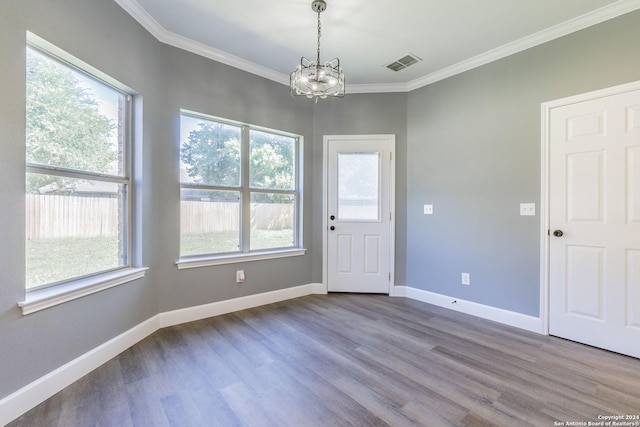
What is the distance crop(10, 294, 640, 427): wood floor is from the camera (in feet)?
5.14

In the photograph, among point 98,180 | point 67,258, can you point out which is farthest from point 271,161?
point 67,258

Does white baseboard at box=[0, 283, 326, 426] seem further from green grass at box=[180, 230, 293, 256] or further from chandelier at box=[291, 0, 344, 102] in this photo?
chandelier at box=[291, 0, 344, 102]

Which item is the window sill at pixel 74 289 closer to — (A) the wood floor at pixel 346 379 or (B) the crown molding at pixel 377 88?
(A) the wood floor at pixel 346 379

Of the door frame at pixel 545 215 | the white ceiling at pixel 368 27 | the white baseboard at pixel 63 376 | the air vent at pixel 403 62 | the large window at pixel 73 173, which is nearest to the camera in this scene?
the white baseboard at pixel 63 376

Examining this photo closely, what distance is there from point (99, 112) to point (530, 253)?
4.01 meters

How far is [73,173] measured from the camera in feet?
6.44

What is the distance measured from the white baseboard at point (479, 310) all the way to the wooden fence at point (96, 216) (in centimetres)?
214

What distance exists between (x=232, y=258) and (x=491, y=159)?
303 cm

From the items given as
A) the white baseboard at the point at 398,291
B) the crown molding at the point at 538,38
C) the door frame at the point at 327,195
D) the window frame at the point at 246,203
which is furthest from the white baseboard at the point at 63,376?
the crown molding at the point at 538,38

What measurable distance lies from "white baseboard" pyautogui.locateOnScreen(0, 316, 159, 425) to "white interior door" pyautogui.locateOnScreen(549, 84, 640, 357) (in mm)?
3762

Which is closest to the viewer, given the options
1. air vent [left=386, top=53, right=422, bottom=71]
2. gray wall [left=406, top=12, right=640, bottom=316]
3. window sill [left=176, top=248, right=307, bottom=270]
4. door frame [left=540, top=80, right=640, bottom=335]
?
gray wall [left=406, top=12, right=640, bottom=316]

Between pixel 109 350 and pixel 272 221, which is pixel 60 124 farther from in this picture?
pixel 272 221

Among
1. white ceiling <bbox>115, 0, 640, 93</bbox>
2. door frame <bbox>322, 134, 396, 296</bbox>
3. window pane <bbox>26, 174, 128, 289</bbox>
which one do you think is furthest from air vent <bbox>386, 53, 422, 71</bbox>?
→ window pane <bbox>26, 174, 128, 289</bbox>

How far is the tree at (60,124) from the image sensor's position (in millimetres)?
1727
